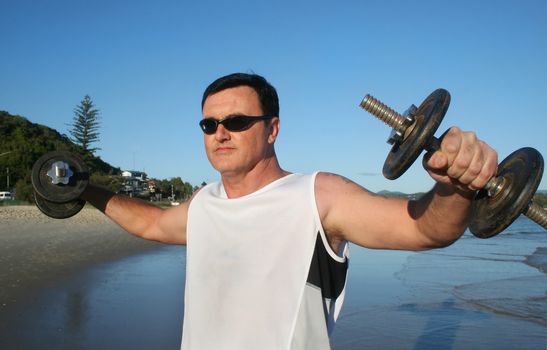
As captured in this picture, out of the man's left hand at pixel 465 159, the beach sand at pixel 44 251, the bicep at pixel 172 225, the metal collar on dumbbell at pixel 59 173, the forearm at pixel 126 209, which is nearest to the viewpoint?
the man's left hand at pixel 465 159

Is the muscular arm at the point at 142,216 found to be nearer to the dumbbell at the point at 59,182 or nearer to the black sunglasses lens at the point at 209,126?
the dumbbell at the point at 59,182

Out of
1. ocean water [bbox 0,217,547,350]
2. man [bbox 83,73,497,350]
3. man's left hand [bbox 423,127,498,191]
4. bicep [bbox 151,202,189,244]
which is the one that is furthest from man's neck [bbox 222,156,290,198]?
ocean water [bbox 0,217,547,350]

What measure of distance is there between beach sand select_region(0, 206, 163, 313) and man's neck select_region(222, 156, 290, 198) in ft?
19.5

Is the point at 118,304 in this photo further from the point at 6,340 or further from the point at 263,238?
the point at 263,238

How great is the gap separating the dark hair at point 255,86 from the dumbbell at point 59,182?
1142 mm

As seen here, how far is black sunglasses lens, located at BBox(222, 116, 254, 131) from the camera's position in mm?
2307

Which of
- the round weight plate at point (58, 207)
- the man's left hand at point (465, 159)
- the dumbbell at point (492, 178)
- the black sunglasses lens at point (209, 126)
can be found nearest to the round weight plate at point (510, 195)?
the dumbbell at point (492, 178)

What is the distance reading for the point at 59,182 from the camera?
2.98 metres

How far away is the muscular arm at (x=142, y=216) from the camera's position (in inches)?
113

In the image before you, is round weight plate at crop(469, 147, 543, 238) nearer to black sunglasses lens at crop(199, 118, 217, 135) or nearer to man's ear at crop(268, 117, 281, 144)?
man's ear at crop(268, 117, 281, 144)

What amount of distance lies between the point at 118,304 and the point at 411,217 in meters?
6.70

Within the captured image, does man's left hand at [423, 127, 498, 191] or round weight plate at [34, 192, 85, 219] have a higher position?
man's left hand at [423, 127, 498, 191]

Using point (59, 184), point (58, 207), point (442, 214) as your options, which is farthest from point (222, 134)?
point (58, 207)

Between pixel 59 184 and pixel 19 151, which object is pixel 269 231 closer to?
pixel 59 184
